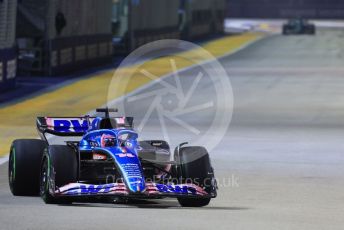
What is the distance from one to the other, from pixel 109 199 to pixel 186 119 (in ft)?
46.3

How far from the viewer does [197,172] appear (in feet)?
48.8

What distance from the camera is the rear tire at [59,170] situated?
1452 cm

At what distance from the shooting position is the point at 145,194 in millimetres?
14211

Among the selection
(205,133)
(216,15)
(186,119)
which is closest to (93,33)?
(186,119)

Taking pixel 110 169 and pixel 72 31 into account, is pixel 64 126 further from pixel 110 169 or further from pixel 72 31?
pixel 72 31

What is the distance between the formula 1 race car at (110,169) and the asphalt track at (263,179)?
18 cm

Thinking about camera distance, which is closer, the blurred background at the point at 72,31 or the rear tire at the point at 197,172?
the rear tire at the point at 197,172

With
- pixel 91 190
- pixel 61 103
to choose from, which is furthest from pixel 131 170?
pixel 61 103

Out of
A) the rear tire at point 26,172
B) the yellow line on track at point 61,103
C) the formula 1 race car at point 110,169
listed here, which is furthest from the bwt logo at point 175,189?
the yellow line on track at point 61,103

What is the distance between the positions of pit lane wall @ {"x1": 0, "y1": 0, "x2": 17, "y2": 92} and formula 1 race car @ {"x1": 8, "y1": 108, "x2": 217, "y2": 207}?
20.7 meters

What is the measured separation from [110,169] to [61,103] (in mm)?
19302

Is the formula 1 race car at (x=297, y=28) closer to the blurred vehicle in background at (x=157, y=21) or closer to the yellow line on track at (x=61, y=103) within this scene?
the blurred vehicle in background at (x=157, y=21)

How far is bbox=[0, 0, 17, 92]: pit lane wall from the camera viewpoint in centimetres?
3644

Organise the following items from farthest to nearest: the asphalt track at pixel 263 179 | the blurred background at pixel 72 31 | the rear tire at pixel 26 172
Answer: the blurred background at pixel 72 31
the rear tire at pixel 26 172
the asphalt track at pixel 263 179
